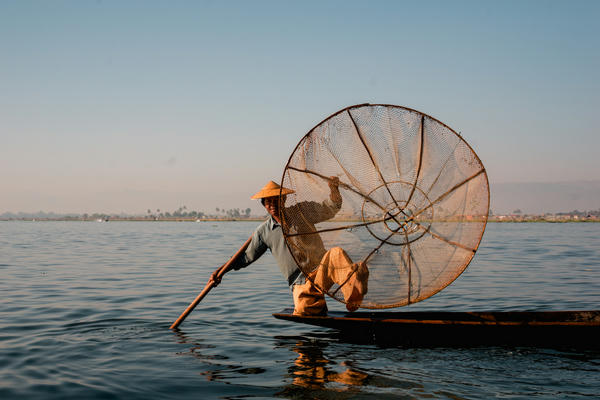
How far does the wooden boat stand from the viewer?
20.2 feet

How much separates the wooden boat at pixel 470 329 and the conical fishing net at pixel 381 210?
31 centimetres

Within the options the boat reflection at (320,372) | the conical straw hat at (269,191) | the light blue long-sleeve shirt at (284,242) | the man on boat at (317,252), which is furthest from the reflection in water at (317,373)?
the conical straw hat at (269,191)

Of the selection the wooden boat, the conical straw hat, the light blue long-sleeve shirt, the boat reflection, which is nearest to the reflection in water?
the boat reflection

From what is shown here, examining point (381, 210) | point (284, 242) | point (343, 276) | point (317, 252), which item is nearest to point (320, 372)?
point (343, 276)

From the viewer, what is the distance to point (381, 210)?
6.45 m

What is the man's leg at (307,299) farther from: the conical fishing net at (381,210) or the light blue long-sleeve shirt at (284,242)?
the conical fishing net at (381,210)

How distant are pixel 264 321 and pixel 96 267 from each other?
34.4 ft

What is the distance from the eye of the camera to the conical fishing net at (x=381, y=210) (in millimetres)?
6316

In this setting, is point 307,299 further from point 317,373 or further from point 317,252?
point 317,373

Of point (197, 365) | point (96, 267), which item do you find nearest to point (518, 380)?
point (197, 365)

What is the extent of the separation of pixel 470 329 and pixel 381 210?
171cm

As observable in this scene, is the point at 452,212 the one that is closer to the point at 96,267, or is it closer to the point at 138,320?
the point at 138,320

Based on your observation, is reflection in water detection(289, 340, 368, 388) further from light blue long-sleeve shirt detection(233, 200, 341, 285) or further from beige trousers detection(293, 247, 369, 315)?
light blue long-sleeve shirt detection(233, 200, 341, 285)

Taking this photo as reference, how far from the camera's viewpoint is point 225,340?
7.38 m
